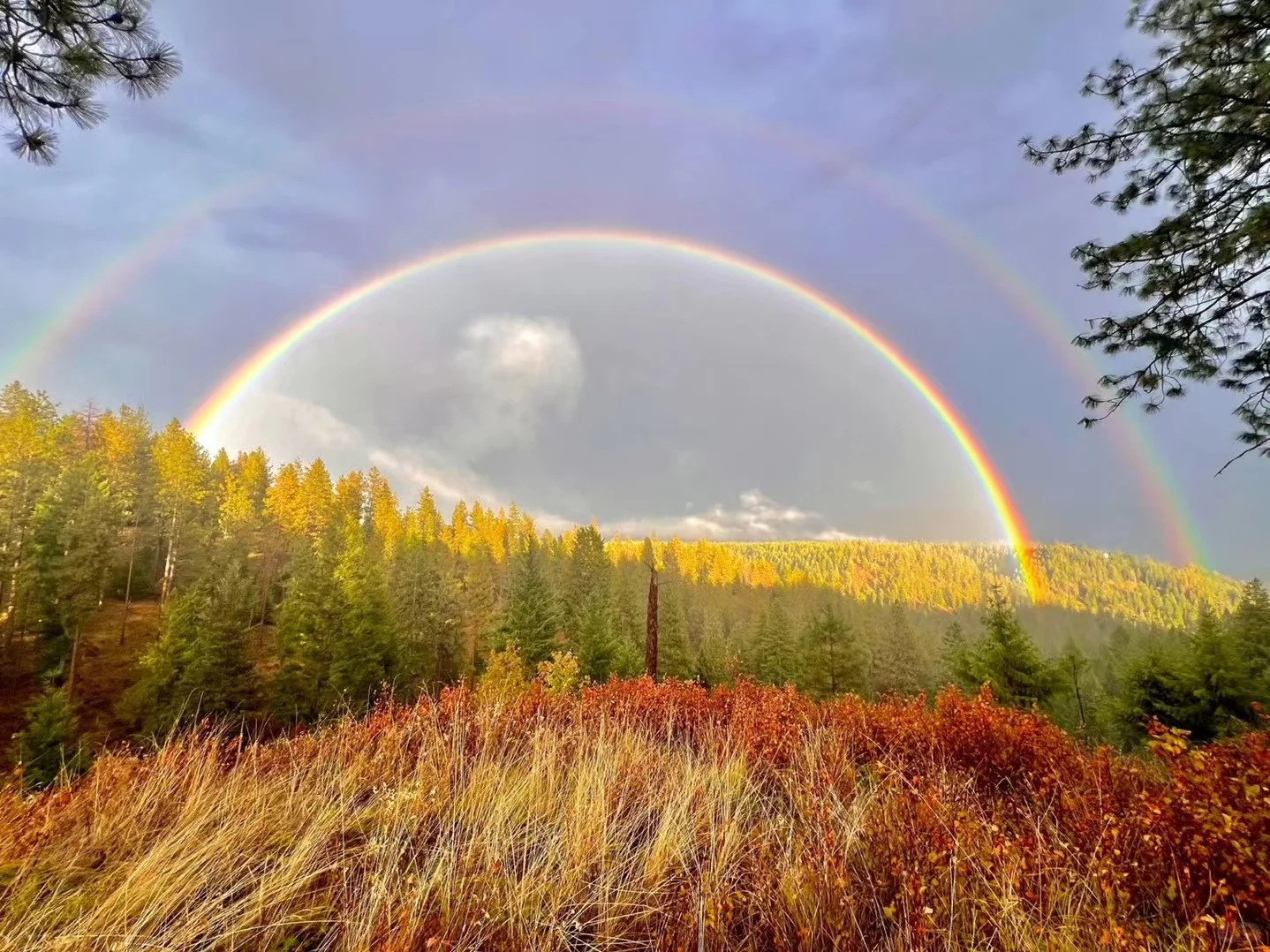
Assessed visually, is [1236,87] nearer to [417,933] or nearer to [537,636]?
[417,933]

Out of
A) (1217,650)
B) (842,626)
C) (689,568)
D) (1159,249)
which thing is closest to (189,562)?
(842,626)

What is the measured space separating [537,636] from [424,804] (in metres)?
36.8

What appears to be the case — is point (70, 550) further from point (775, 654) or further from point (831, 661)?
point (775, 654)

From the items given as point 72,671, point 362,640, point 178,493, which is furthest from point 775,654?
point 178,493

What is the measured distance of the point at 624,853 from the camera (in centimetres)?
329

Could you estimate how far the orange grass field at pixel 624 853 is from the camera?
96.2 inches

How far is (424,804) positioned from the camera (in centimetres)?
376

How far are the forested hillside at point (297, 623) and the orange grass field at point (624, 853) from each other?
554 inches

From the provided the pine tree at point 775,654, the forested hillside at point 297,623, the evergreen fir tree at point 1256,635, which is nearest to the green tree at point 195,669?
the forested hillside at point 297,623

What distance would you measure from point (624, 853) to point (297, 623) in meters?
38.5

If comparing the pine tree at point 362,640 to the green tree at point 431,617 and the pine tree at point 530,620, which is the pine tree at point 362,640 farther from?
the green tree at point 431,617

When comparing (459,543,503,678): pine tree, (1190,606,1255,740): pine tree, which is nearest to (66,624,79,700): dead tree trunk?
(459,543,503,678): pine tree

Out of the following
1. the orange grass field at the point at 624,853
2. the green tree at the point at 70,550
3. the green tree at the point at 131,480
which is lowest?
the orange grass field at the point at 624,853

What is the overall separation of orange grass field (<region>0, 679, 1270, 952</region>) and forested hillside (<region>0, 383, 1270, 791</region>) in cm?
1408
